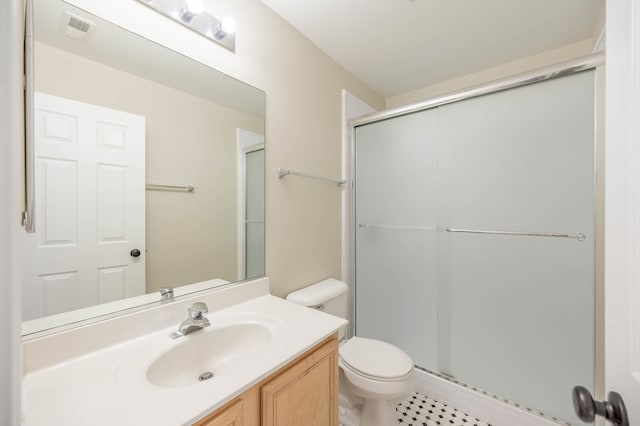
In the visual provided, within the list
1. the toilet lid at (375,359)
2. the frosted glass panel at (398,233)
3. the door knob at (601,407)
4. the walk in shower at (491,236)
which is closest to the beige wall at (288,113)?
the frosted glass panel at (398,233)

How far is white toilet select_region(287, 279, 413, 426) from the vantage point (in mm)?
1239

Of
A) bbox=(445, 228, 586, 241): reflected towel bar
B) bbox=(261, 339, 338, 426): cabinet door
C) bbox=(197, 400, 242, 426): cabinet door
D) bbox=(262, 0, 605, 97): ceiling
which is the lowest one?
bbox=(261, 339, 338, 426): cabinet door

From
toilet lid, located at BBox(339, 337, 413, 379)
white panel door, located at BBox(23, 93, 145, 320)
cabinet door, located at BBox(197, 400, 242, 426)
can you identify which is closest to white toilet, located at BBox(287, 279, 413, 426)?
toilet lid, located at BBox(339, 337, 413, 379)

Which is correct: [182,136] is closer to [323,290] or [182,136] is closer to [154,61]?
[154,61]

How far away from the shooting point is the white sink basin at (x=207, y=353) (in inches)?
33.2

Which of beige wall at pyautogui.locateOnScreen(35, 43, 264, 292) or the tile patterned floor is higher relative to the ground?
beige wall at pyautogui.locateOnScreen(35, 43, 264, 292)

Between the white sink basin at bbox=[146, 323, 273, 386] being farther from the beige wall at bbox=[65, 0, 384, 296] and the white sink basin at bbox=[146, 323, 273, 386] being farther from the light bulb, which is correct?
the light bulb

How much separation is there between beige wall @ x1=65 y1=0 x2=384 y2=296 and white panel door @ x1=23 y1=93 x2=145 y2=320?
1.32 feet

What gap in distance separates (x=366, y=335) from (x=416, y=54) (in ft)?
6.95

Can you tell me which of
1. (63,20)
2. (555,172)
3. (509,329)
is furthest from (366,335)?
(63,20)

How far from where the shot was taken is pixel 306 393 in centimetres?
89

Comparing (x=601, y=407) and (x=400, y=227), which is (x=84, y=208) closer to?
(x=601, y=407)

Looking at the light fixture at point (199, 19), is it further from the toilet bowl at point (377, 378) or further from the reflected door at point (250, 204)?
the toilet bowl at point (377, 378)

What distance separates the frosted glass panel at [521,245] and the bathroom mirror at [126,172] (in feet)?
4.29
